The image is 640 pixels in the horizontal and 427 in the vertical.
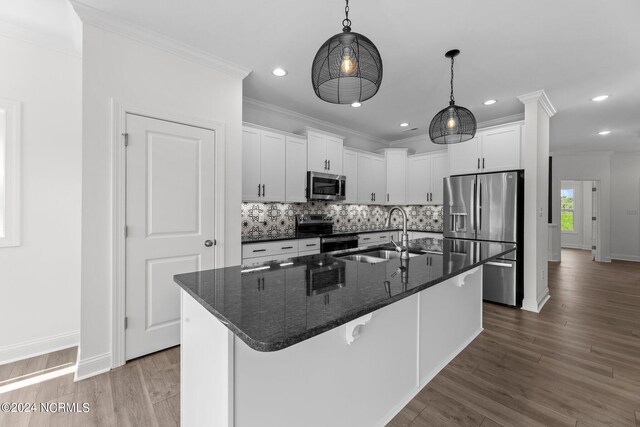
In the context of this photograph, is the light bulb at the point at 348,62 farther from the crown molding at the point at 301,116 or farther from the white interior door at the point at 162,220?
the crown molding at the point at 301,116

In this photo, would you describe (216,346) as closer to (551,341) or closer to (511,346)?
(511,346)

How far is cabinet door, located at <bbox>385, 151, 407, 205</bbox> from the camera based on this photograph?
Answer: 5508 mm

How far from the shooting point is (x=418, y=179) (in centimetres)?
536

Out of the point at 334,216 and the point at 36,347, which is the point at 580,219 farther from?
the point at 36,347

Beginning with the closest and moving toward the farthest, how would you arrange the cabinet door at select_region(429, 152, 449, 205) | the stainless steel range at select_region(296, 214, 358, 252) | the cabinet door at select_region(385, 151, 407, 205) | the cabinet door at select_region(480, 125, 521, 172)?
the cabinet door at select_region(480, 125, 521, 172) → the stainless steel range at select_region(296, 214, 358, 252) → the cabinet door at select_region(429, 152, 449, 205) → the cabinet door at select_region(385, 151, 407, 205)

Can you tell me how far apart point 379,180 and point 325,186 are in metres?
1.51

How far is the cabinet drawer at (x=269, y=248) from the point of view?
3.30 m

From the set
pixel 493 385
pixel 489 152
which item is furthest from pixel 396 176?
pixel 493 385

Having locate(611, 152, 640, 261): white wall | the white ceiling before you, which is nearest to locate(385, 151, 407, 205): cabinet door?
the white ceiling

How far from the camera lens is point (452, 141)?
260cm

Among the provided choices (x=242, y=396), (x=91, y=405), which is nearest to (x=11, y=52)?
(x=91, y=405)

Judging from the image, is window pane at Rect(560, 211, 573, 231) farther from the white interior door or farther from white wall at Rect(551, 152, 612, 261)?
the white interior door

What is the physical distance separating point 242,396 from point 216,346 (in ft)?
0.66

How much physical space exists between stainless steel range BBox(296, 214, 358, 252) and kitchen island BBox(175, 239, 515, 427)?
207cm
